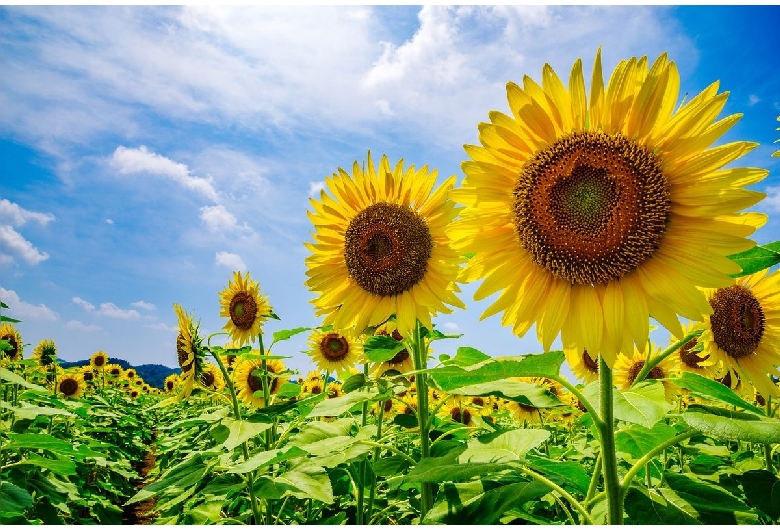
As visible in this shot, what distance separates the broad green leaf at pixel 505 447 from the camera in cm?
207

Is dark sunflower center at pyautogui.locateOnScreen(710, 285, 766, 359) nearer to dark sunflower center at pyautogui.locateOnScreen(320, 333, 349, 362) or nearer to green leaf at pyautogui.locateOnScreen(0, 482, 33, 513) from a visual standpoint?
green leaf at pyautogui.locateOnScreen(0, 482, 33, 513)

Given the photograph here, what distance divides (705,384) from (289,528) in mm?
1937

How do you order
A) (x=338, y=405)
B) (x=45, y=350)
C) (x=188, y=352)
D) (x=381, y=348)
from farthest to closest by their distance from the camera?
(x=45, y=350), (x=188, y=352), (x=381, y=348), (x=338, y=405)

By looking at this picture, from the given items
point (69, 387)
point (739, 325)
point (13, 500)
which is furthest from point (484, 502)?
point (69, 387)

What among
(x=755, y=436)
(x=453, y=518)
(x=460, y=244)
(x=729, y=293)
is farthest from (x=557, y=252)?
(x=729, y=293)

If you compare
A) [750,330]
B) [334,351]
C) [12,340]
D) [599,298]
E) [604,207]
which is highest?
[12,340]

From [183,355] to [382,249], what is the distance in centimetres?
281

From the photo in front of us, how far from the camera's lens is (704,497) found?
7.13 feet

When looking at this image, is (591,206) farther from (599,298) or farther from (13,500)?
(13,500)

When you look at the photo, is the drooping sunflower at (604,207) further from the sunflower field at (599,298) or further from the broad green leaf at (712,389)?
the broad green leaf at (712,389)

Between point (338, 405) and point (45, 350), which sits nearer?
point (338, 405)

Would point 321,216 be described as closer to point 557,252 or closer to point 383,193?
point 383,193

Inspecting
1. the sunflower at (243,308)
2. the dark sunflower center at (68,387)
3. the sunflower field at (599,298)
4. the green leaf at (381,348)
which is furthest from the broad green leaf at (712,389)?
the dark sunflower center at (68,387)

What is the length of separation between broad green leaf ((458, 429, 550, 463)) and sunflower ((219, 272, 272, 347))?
4.27m
